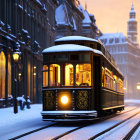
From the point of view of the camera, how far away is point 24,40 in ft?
128

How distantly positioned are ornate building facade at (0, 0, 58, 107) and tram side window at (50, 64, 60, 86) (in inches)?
269

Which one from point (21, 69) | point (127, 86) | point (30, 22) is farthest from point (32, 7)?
point (127, 86)

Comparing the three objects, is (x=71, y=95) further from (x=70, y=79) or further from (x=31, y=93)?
(x=31, y=93)

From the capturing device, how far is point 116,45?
6043 inches

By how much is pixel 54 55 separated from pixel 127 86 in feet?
423

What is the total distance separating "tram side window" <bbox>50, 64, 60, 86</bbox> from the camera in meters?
17.2

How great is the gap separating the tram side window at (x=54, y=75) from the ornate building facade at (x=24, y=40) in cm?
683

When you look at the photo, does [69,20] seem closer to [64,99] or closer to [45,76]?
[45,76]

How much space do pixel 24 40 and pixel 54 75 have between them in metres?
22.3

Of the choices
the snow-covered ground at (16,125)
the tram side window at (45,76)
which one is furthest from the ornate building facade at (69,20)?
the tram side window at (45,76)

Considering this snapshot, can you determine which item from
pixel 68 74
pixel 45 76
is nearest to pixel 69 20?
pixel 45 76

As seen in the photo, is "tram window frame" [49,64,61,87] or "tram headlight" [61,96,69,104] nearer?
"tram headlight" [61,96,69,104]

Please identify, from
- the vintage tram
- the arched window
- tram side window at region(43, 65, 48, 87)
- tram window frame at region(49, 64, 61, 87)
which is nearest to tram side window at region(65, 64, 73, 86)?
the vintage tram

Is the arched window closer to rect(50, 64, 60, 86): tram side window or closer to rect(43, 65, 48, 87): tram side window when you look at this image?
rect(43, 65, 48, 87): tram side window
